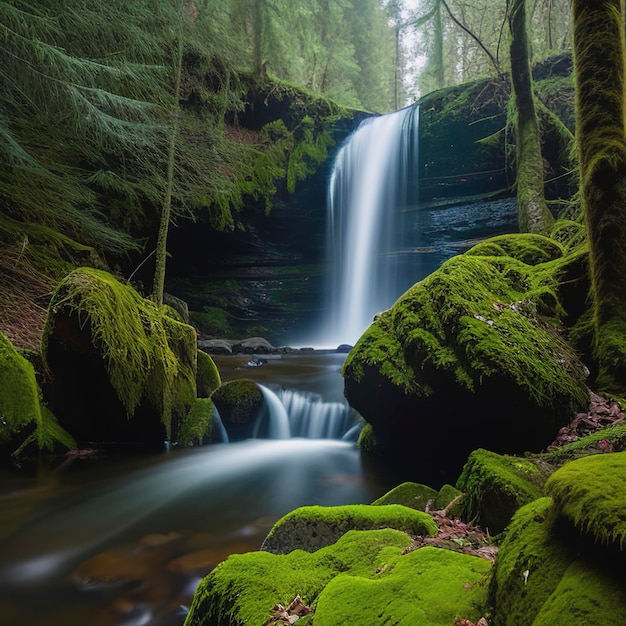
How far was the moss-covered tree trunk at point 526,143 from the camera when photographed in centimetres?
870

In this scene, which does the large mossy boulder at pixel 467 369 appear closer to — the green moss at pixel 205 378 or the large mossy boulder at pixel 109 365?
the large mossy boulder at pixel 109 365

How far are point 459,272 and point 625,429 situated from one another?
2.09 meters

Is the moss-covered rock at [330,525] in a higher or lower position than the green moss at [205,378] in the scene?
higher

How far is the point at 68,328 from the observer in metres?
5.18

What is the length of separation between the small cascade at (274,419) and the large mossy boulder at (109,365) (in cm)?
128

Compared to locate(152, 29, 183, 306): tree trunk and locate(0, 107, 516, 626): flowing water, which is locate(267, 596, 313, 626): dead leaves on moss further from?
locate(152, 29, 183, 306): tree trunk

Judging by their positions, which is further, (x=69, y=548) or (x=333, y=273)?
(x=333, y=273)

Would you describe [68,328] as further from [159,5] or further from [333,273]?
[333,273]

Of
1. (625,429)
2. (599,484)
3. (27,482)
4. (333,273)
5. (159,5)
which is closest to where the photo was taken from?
(599,484)

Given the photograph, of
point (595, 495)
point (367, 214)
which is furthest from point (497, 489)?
point (367, 214)

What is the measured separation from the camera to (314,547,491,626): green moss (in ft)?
4.61

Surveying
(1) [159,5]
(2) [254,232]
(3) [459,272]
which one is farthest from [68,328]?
(2) [254,232]

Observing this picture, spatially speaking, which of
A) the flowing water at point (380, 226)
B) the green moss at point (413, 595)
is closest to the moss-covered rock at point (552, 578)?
the green moss at point (413, 595)

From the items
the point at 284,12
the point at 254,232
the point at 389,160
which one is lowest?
the point at 254,232
